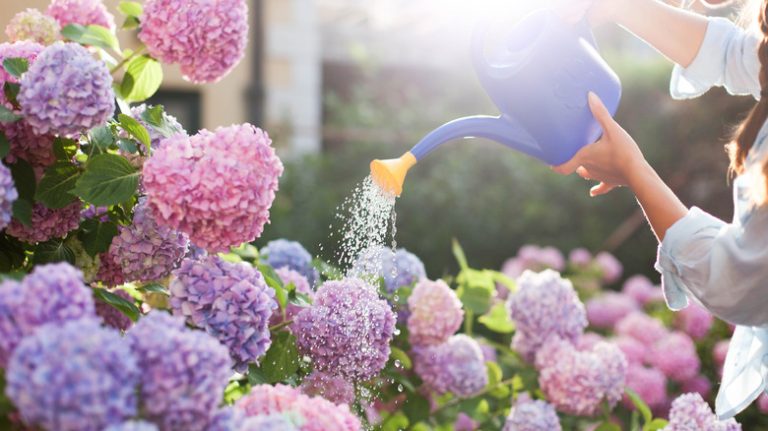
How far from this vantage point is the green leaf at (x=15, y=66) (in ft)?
3.43

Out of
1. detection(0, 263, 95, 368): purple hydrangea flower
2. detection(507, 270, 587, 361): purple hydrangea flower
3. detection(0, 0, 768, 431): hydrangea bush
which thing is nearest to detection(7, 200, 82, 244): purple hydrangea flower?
detection(0, 0, 768, 431): hydrangea bush

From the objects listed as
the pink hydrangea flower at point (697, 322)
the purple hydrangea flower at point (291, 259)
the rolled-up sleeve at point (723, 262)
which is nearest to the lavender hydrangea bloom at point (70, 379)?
the rolled-up sleeve at point (723, 262)

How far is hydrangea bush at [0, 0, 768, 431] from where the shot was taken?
733mm

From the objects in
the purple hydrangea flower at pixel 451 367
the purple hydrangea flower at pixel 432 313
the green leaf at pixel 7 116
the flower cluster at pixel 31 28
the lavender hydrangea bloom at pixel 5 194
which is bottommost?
the purple hydrangea flower at pixel 451 367

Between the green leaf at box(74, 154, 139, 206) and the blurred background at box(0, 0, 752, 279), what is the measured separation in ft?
13.3

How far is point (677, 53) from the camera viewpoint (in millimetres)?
1406

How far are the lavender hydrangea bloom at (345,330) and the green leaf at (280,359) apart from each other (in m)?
0.02

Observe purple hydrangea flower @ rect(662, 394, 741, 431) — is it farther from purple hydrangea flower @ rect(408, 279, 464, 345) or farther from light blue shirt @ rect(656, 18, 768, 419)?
purple hydrangea flower @ rect(408, 279, 464, 345)

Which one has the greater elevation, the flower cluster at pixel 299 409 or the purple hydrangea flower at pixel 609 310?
the flower cluster at pixel 299 409

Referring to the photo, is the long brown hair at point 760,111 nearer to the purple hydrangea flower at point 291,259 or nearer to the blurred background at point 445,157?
the purple hydrangea flower at point 291,259

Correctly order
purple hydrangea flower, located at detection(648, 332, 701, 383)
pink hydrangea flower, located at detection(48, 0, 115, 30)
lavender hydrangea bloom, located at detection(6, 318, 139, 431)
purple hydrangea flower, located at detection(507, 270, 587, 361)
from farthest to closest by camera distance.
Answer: purple hydrangea flower, located at detection(648, 332, 701, 383)
purple hydrangea flower, located at detection(507, 270, 587, 361)
pink hydrangea flower, located at detection(48, 0, 115, 30)
lavender hydrangea bloom, located at detection(6, 318, 139, 431)

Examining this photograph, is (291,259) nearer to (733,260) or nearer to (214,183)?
(214,183)

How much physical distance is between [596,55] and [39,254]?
0.85 m

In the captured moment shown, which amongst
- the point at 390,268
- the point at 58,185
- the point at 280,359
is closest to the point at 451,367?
the point at 390,268
